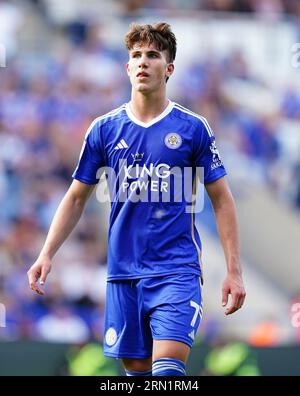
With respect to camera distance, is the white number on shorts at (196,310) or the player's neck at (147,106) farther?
the player's neck at (147,106)

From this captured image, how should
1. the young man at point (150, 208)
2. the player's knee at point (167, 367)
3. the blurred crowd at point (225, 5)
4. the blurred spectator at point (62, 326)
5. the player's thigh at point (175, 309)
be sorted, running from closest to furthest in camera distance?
1. the player's knee at point (167, 367)
2. the player's thigh at point (175, 309)
3. the young man at point (150, 208)
4. the blurred spectator at point (62, 326)
5. the blurred crowd at point (225, 5)

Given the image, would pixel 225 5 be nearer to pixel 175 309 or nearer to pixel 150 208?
pixel 150 208

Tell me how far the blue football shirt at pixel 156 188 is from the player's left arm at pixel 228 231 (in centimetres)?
10

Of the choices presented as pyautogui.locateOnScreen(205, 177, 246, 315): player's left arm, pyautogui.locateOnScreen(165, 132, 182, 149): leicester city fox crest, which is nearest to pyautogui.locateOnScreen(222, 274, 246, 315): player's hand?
pyautogui.locateOnScreen(205, 177, 246, 315): player's left arm

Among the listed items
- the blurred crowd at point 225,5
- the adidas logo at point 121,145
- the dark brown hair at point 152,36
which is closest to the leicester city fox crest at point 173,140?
→ the adidas logo at point 121,145

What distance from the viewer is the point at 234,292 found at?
636cm

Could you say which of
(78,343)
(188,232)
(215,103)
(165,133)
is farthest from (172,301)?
(215,103)

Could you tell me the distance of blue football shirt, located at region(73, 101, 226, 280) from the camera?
656cm

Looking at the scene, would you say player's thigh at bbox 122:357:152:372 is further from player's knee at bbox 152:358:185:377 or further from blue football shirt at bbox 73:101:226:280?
blue football shirt at bbox 73:101:226:280

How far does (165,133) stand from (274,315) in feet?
23.3

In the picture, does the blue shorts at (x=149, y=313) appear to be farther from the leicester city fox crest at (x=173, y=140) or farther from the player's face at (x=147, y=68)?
the player's face at (x=147, y=68)

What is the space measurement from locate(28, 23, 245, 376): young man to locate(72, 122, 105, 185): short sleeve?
0.01m

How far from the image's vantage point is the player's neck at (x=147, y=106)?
21.9ft

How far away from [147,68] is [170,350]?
5.82 feet
